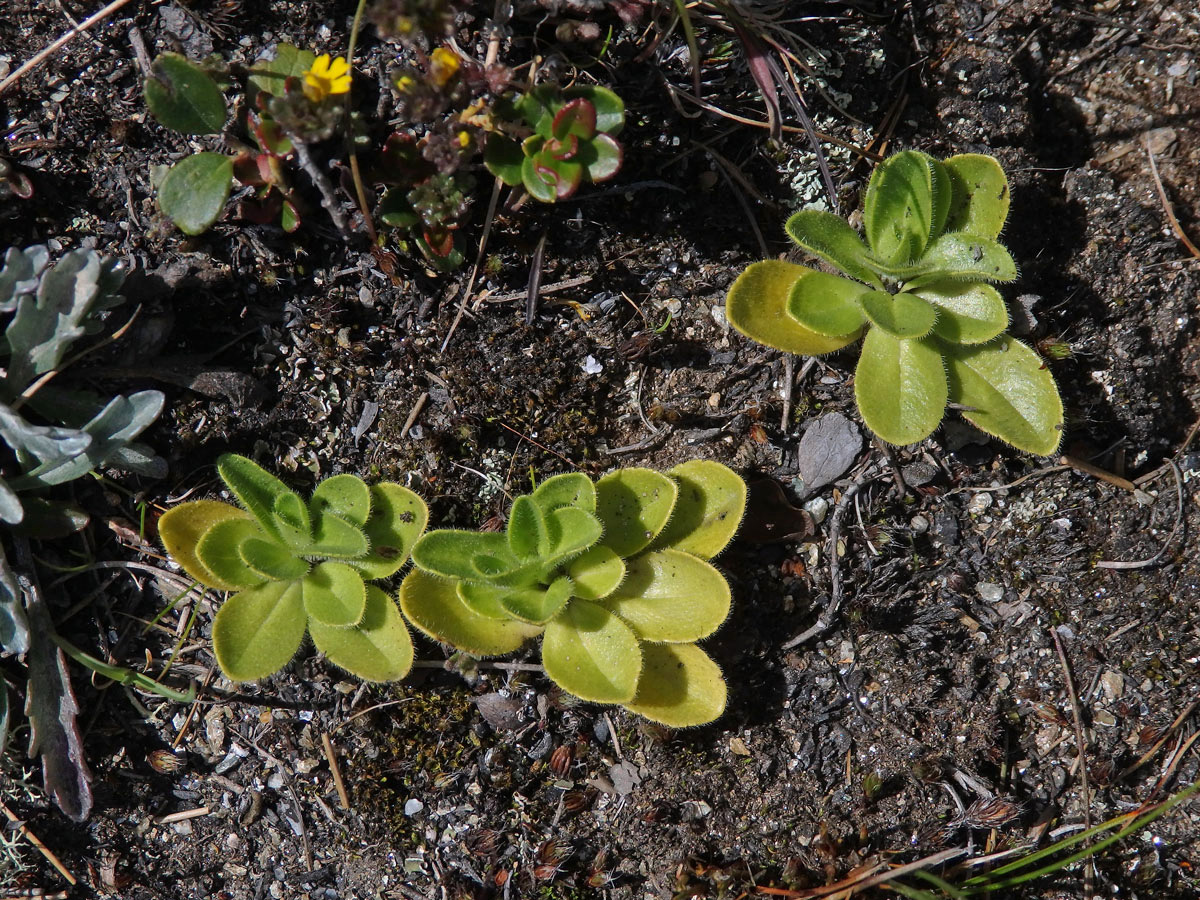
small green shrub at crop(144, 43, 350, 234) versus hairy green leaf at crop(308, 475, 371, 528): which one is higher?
small green shrub at crop(144, 43, 350, 234)

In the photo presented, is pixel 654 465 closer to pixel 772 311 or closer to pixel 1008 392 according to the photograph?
pixel 772 311

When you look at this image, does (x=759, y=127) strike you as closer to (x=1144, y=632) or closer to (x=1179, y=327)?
(x=1179, y=327)

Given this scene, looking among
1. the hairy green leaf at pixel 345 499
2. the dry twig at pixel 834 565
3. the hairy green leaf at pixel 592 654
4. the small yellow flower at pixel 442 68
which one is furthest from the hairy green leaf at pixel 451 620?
the small yellow flower at pixel 442 68

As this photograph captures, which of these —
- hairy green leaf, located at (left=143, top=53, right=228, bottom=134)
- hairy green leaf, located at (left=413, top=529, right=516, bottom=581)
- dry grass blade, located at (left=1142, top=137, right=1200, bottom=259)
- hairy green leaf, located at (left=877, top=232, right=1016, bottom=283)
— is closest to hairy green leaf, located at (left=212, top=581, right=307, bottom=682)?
hairy green leaf, located at (left=413, top=529, right=516, bottom=581)

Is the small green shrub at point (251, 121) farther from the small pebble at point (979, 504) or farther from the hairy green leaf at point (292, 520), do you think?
the small pebble at point (979, 504)

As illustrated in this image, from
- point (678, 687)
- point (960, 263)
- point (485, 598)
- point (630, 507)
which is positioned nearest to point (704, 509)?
point (630, 507)

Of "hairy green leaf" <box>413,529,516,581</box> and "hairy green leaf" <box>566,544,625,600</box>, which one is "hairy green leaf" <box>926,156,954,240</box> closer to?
"hairy green leaf" <box>566,544,625,600</box>

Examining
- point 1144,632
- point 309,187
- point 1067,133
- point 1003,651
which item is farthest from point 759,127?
point 1144,632
